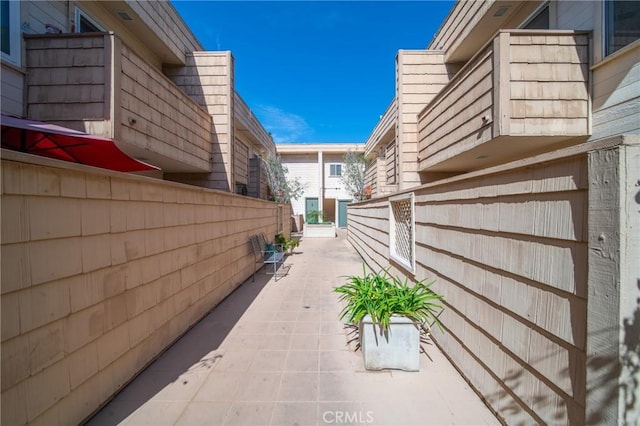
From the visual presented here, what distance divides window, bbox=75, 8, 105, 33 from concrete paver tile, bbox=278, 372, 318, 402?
621 cm

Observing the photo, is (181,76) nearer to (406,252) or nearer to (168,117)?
(168,117)

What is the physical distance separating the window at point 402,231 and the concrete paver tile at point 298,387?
1.83 m

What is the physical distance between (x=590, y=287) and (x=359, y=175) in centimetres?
1315

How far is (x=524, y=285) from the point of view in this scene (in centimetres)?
155

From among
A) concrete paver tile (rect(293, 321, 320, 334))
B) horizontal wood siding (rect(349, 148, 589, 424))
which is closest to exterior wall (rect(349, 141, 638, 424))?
horizontal wood siding (rect(349, 148, 589, 424))

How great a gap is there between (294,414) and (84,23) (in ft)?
22.2

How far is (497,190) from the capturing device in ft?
5.86

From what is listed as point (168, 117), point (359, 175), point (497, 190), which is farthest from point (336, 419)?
point (359, 175)

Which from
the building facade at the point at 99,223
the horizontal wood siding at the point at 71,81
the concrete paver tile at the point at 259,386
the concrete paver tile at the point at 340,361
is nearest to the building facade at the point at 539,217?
the concrete paver tile at the point at 340,361

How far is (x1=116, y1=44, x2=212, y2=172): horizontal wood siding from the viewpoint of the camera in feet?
13.0

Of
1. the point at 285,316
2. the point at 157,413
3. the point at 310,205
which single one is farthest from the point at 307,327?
the point at 310,205

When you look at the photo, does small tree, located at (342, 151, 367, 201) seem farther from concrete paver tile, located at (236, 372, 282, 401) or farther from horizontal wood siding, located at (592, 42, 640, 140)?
concrete paver tile, located at (236, 372, 282, 401)

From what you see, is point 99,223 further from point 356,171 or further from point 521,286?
point 356,171

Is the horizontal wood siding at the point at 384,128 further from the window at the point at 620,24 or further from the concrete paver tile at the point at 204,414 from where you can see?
the concrete paver tile at the point at 204,414
